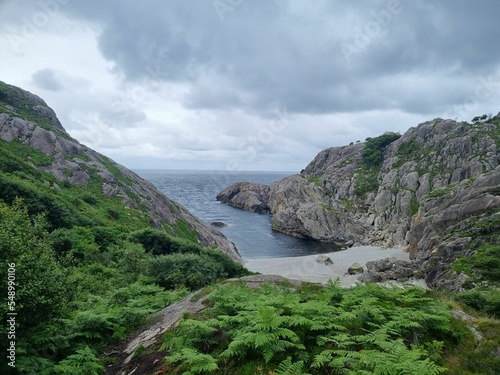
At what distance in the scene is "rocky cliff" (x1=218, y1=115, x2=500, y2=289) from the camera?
Answer: 48.7 meters

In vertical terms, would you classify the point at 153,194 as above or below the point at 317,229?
above

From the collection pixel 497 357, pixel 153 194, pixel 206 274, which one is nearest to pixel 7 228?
pixel 497 357

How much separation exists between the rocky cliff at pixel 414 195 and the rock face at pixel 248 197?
10103 millimetres

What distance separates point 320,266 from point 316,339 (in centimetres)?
5520

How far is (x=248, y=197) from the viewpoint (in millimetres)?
145125

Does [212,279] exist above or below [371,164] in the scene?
below

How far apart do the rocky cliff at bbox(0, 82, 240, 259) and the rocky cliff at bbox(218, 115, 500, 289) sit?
119ft

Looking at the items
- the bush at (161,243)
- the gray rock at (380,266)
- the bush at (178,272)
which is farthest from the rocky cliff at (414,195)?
the bush at (178,272)

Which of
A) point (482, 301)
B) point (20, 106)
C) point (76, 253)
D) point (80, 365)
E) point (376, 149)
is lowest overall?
point (76, 253)

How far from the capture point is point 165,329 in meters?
11.3

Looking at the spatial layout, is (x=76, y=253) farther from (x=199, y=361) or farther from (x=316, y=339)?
(x=316, y=339)

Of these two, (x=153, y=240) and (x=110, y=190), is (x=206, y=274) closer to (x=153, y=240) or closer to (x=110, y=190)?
(x=153, y=240)

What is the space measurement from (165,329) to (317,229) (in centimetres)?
8676

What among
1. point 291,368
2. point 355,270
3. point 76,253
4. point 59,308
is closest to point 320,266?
point 355,270
